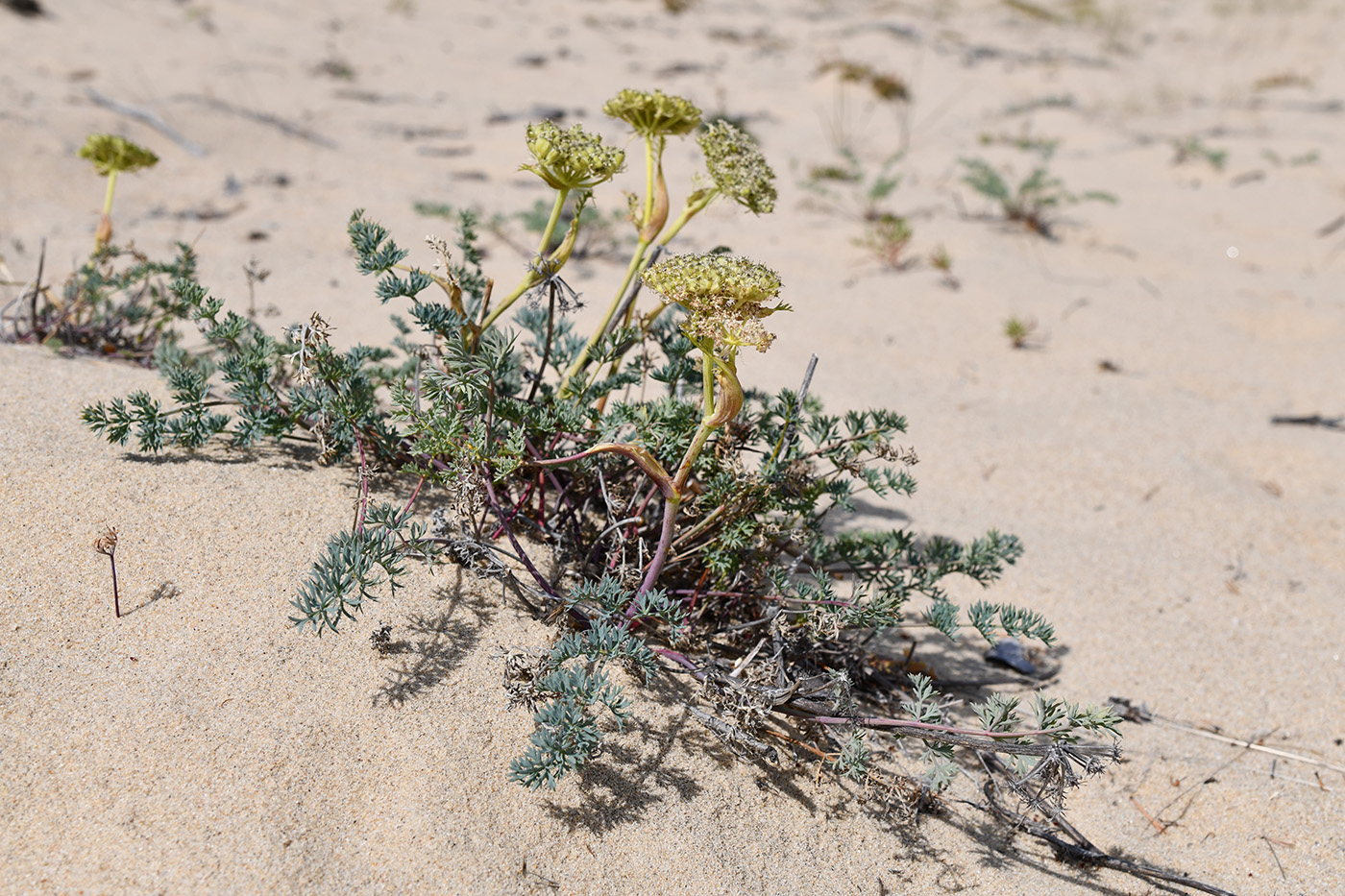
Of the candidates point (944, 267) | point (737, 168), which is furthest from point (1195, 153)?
point (737, 168)

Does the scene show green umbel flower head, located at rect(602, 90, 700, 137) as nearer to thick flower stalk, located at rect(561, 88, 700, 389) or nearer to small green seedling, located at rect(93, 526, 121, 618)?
thick flower stalk, located at rect(561, 88, 700, 389)

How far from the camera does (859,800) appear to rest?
197cm

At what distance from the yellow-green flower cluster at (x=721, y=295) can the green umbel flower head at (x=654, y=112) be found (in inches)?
23.4

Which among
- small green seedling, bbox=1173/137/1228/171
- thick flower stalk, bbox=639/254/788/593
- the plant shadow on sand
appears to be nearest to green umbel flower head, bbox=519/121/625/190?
thick flower stalk, bbox=639/254/788/593

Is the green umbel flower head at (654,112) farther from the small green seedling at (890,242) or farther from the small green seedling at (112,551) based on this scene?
the small green seedling at (890,242)

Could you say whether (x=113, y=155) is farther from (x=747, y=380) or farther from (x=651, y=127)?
(x=747, y=380)

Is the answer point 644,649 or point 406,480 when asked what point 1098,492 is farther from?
point 406,480

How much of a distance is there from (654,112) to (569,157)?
303mm

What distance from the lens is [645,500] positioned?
81.0 inches

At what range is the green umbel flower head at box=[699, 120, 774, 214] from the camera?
1948mm

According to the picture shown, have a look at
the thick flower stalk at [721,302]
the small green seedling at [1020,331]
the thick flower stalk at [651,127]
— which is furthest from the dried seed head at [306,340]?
the small green seedling at [1020,331]

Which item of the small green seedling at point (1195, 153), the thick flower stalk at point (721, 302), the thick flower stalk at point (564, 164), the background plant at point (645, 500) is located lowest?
the background plant at point (645, 500)

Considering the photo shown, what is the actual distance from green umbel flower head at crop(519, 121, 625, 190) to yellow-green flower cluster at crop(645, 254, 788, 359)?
411 millimetres

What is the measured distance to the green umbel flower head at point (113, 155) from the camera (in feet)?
10.1
